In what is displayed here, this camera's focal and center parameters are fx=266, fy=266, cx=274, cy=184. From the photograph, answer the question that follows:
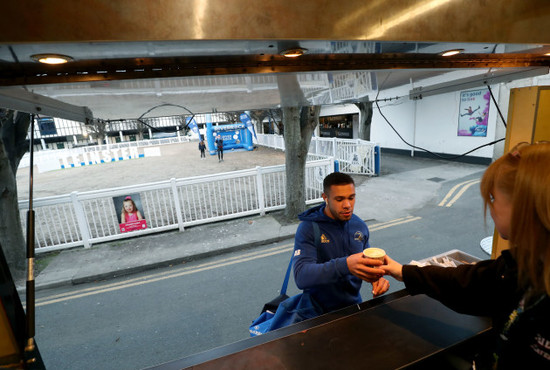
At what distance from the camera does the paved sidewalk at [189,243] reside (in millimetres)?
5309

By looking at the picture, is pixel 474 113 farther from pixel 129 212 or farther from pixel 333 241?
pixel 129 212

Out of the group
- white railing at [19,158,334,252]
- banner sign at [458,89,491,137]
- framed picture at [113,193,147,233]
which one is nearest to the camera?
white railing at [19,158,334,252]

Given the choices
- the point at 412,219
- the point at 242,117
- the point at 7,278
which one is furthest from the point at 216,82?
the point at 242,117

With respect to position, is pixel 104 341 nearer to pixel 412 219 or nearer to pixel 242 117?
pixel 412 219

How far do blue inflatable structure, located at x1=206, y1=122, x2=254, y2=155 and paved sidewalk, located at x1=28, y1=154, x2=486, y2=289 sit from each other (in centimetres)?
1811

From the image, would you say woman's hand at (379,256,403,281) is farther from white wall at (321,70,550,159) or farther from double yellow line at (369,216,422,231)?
white wall at (321,70,550,159)

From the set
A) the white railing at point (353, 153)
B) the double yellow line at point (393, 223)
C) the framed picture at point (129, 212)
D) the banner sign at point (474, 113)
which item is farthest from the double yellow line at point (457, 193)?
the framed picture at point (129, 212)

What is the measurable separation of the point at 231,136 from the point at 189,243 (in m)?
21.3

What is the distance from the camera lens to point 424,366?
1.30 m

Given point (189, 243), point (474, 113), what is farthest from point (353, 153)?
point (189, 243)

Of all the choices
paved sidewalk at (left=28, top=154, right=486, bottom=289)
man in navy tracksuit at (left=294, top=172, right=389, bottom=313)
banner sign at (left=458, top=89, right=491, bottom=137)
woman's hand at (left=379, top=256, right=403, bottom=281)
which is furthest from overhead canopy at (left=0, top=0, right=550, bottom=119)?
banner sign at (left=458, top=89, right=491, bottom=137)

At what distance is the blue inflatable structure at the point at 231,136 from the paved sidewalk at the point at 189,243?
1811cm

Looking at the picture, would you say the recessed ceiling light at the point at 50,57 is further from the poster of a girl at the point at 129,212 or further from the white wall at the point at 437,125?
the white wall at the point at 437,125

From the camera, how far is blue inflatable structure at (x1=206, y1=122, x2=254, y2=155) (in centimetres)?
2480
